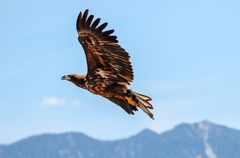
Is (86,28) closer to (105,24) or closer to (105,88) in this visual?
(105,24)

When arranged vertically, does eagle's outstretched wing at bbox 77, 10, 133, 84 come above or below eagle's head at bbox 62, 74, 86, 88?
above

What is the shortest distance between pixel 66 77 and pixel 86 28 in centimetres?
150

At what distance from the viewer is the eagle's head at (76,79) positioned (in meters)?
18.9

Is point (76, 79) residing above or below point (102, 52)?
below

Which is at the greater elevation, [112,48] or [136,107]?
[112,48]

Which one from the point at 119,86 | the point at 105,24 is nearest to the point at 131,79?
the point at 119,86

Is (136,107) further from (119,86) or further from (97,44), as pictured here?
(97,44)

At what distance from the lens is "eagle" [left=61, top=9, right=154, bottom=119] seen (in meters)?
17.8

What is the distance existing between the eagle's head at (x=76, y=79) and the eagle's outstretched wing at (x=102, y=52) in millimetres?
260

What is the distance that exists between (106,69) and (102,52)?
1.72 feet

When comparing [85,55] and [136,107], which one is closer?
[136,107]

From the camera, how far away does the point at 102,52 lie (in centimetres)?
1891

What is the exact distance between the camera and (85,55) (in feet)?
63.0

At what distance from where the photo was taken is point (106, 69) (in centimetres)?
1869
